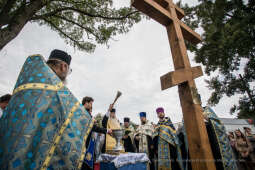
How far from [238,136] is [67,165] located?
8456mm

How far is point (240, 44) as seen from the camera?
27.1 ft

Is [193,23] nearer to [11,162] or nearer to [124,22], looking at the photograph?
[124,22]

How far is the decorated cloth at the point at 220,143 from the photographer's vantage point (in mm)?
2877

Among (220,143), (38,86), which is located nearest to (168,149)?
(220,143)

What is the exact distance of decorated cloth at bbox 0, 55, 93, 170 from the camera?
92 centimetres

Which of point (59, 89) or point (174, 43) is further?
point (174, 43)

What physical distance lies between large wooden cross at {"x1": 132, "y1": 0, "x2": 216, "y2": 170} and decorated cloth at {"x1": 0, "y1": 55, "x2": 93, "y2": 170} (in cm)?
118

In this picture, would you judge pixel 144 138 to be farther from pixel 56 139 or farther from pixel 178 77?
pixel 56 139

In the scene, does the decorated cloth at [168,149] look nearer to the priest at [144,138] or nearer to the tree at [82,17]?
the priest at [144,138]

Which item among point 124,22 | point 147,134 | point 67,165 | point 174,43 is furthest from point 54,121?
point 124,22

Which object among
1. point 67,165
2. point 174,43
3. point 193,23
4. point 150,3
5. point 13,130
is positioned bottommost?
point 67,165

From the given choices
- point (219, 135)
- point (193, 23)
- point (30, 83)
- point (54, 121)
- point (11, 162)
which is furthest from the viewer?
point (193, 23)

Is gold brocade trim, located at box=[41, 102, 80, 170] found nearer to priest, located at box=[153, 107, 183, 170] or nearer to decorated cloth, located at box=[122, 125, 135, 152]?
priest, located at box=[153, 107, 183, 170]

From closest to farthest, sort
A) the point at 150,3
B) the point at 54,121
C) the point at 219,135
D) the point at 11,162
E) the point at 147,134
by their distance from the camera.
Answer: the point at 11,162, the point at 54,121, the point at 150,3, the point at 219,135, the point at 147,134
